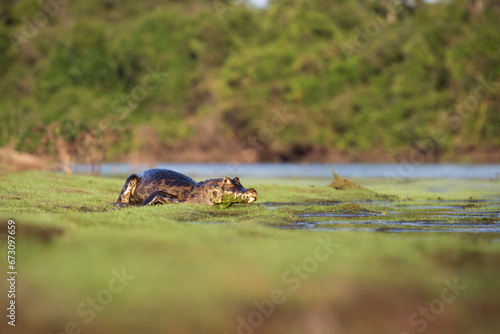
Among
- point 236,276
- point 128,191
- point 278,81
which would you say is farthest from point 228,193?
point 278,81

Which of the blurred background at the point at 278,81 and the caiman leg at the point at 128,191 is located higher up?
the blurred background at the point at 278,81

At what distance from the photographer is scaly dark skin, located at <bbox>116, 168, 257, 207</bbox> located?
12727 millimetres

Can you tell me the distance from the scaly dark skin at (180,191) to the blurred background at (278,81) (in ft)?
58.9

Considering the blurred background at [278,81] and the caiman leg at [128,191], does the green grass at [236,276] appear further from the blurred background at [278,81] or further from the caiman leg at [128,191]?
the blurred background at [278,81]

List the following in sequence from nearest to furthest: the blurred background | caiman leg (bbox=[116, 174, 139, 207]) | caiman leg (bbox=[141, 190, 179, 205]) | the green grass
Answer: the green grass < caiman leg (bbox=[141, 190, 179, 205]) < caiman leg (bbox=[116, 174, 139, 207]) < the blurred background

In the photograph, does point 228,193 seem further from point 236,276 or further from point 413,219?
point 236,276

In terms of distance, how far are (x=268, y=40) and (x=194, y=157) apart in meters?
17.7

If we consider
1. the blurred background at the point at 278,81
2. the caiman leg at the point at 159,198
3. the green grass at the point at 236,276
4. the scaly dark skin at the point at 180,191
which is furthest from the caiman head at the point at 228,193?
the blurred background at the point at 278,81

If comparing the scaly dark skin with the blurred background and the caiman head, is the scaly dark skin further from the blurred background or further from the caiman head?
the blurred background

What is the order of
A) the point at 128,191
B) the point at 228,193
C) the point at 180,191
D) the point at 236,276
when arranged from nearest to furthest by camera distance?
the point at 236,276 → the point at 228,193 → the point at 180,191 → the point at 128,191

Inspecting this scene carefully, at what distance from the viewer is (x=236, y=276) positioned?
19.4ft

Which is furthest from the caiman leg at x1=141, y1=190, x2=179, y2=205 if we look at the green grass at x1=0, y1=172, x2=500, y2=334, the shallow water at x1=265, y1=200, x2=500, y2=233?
the green grass at x1=0, y1=172, x2=500, y2=334

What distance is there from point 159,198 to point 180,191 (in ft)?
1.96

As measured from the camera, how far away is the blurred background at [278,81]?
4775 cm
